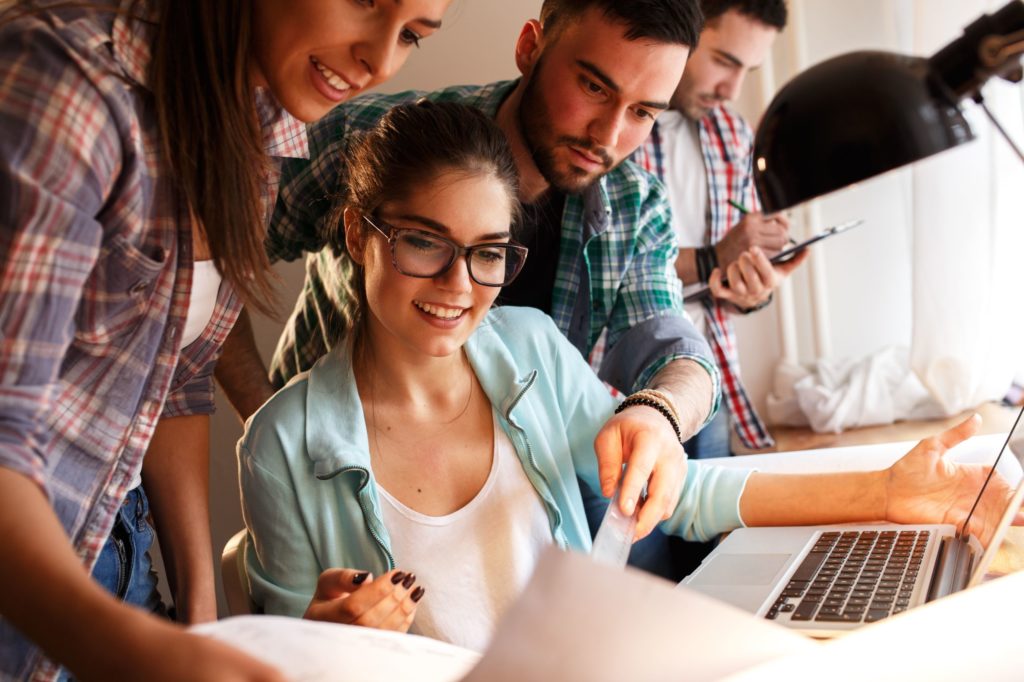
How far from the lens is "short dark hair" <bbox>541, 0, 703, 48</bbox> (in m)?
1.34

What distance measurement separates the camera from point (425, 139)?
1.19 m

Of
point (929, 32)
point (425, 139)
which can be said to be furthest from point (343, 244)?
point (929, 32)

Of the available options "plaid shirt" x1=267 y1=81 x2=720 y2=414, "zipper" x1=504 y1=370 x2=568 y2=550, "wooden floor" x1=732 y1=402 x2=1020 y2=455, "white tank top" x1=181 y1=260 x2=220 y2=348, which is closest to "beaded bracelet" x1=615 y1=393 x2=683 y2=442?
"zipper" x1=504 y1=370 x2=568 y2=550

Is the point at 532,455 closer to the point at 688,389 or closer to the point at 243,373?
the point at 688,389

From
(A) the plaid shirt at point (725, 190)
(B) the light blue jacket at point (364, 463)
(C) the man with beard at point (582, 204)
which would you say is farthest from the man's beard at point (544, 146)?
(A) the plaid shirt at point (725, 190)

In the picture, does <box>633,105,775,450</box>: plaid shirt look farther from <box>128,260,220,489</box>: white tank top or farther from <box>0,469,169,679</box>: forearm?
<box>0,469,169,679</box>: forearm

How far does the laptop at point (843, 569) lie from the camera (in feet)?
2.77

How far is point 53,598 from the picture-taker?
1.93 ft

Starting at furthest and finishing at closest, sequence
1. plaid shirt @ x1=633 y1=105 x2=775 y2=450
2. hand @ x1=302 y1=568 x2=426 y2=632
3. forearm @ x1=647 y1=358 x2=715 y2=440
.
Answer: plaid shirt @ x1=633 y1=105 x2=775 y2=450 < forearm @ x1=647 y1=358 x2=715 y2=440 < hand @ x1=302 y1=568 x2=426 y2=632

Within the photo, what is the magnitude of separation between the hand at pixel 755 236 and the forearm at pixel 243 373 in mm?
1035

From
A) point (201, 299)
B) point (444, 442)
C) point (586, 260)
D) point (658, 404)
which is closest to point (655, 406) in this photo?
point (658, 404)

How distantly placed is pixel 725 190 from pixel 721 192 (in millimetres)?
15

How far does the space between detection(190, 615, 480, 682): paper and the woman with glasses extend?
15.6 inches

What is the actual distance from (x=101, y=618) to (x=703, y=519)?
76 cm
